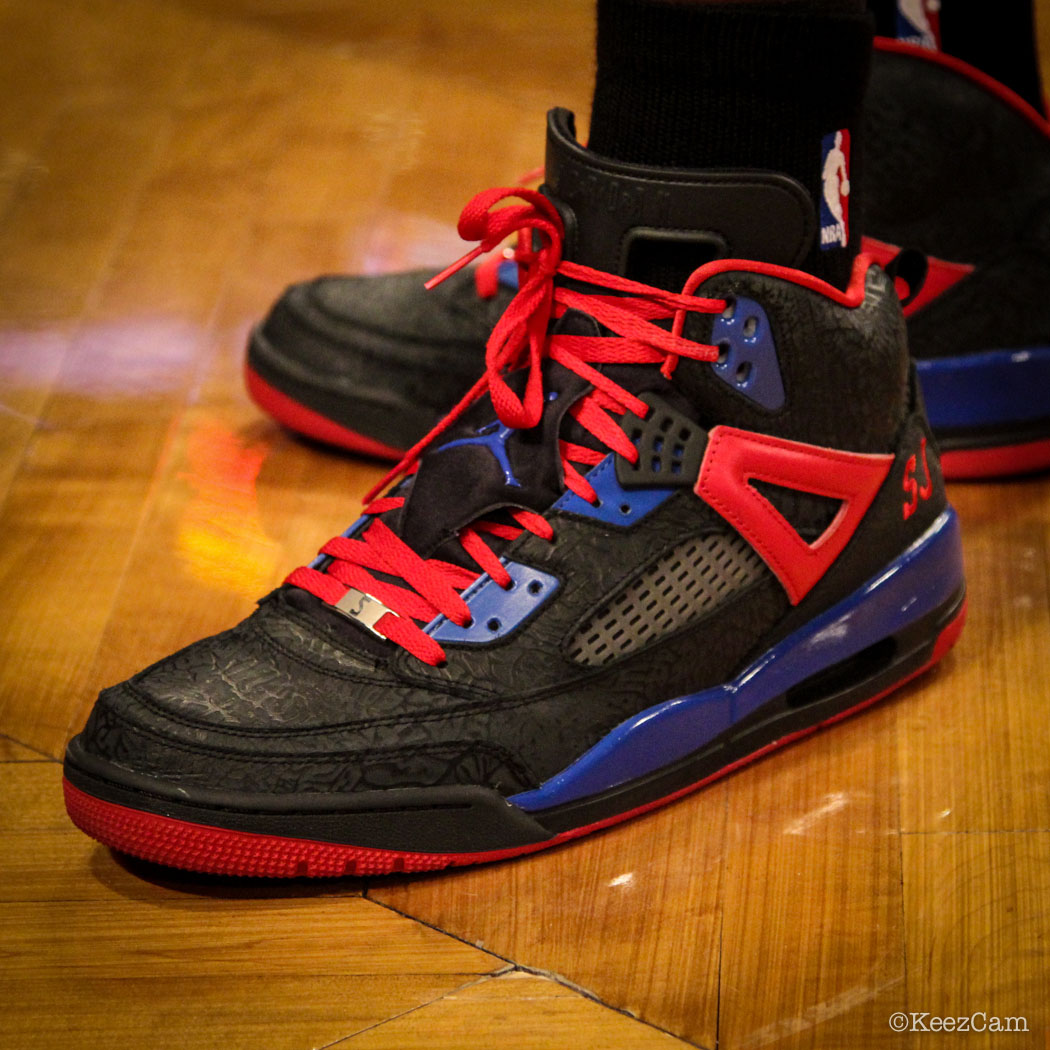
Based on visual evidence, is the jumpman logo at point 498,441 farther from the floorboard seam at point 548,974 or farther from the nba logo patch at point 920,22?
the nba logo patch at point 920,22

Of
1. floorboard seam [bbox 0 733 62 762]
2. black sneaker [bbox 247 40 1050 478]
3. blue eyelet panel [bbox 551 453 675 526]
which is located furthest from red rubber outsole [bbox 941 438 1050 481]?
floorboard seam [bbox 0 733 62 762]

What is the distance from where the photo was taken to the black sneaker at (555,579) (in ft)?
2.28

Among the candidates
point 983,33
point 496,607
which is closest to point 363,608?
point 496,607

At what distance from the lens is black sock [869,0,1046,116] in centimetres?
99

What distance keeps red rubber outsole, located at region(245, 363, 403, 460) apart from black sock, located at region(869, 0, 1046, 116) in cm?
53

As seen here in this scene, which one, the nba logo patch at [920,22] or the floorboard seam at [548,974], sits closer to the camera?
the floorboard seam at [548,974]

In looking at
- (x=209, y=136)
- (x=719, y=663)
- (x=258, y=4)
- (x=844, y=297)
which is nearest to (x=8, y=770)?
(x=719, y=663)

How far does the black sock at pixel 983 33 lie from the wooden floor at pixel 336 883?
332mm

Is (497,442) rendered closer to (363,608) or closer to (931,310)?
(363,608)

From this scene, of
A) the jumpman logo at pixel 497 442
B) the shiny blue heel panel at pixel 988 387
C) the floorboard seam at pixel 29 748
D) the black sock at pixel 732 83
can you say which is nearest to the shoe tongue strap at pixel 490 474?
the jumpman logo at pixel 497 442

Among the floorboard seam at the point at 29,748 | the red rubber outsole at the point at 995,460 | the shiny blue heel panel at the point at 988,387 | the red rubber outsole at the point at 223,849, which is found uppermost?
the shiny blue heel panel at the point at 988,387

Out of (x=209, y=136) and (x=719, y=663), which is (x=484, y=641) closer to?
(x=719, y=663)

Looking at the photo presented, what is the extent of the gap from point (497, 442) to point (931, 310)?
47cm

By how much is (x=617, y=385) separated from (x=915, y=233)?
1.39 ft
